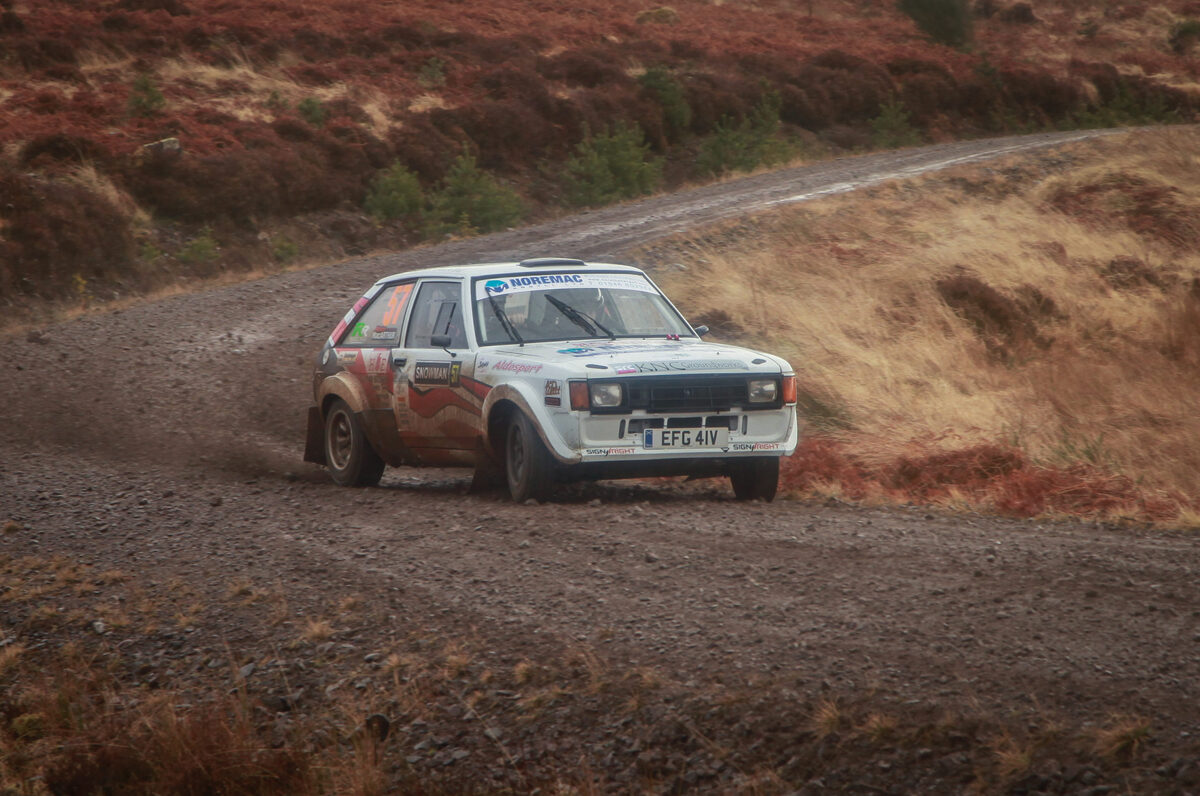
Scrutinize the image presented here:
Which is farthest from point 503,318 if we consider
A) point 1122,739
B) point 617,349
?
point 1122,739

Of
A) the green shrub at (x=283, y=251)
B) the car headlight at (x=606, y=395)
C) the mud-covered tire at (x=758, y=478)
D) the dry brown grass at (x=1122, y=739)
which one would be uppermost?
the dry brown grass at (x=1122, y=739)

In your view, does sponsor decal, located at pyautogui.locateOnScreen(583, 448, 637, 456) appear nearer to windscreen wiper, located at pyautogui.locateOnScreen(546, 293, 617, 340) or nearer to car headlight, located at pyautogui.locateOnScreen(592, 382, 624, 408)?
car headlight, located at pyautogui.locateOnScreen(592, 382, 624, 408)

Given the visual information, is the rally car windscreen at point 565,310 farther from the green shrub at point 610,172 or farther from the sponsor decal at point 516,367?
the green shrub at point 610,172

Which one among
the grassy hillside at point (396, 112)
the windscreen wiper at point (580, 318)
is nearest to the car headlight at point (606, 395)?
the windscreen wiper at point (580, 318)

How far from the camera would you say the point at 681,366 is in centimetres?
774

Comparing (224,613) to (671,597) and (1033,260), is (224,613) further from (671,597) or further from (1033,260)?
(1033,260)

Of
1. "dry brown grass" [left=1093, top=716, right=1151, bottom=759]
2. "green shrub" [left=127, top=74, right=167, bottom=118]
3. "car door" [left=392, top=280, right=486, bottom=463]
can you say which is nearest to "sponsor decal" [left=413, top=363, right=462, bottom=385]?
"car door" [left=392, top=280, right=486, bottom=463]

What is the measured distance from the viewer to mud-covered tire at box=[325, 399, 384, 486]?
372 inches

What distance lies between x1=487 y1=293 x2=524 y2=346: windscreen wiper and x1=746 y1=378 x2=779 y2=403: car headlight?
1632mm

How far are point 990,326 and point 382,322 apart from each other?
396 inches

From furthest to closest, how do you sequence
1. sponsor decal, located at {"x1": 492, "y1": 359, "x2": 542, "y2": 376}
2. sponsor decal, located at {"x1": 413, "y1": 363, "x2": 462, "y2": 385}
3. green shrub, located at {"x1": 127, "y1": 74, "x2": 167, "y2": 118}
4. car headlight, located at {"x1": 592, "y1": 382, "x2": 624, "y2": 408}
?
green shrub, located at {"x1": 127, "y1": 74, "x2": 167, "y2": 118}, sponsor decal, located at {"x1": 413, "y1": 363, "x2": 462, "y2": 385}, sponsor decal, located at {"x1": 492, "y1": 359, "x2": 542, "y2": 376}, car headlight, located at {"x1": 592, "y1": 382, "x2": 624, "y2": 408}

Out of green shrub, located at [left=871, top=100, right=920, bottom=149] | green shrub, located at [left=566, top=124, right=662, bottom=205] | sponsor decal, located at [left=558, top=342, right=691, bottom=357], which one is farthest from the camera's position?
green shrub, located at [left=871, top=100, right=920, bottom=149]

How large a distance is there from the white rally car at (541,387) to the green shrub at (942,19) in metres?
42.9

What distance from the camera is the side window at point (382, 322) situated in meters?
9.32
